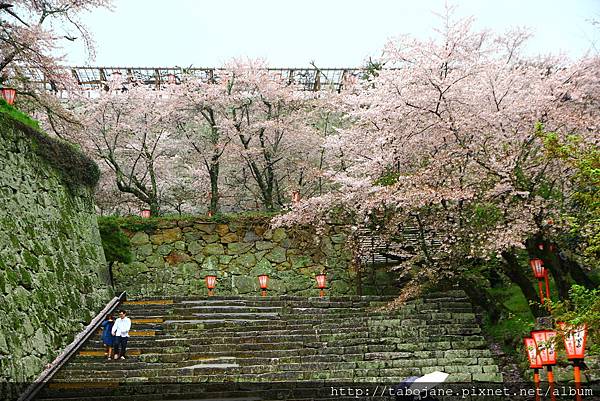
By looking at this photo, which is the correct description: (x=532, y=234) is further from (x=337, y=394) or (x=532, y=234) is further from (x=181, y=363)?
(x=181, y=363)

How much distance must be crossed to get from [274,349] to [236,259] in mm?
6987

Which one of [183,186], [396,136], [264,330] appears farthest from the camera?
[183,186]

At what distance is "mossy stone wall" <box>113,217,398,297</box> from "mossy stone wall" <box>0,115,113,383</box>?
4.04 m

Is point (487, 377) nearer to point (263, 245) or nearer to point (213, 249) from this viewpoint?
point (263, 245)

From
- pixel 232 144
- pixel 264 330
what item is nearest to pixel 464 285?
pixel 264 330

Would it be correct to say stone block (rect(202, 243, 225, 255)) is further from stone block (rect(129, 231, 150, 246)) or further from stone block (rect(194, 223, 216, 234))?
stone block (rect(129, 231, 150, 246))

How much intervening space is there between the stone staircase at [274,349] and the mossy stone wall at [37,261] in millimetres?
694

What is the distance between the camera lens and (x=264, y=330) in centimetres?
1289

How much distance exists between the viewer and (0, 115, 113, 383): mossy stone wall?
9.35 metres

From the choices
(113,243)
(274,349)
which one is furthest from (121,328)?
(113,243)

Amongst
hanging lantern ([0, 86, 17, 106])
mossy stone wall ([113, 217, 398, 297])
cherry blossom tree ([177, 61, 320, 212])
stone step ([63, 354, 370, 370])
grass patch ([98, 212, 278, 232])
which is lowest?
stone step ([63, 354, 370, 370])

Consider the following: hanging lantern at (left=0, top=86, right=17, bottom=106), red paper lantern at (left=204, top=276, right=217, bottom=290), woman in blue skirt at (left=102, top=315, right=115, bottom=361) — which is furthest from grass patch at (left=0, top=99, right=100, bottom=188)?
red paper lantern at (left=204, top=276, right=217, bottom=290)

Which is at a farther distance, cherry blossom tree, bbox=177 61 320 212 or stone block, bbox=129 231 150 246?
cherry blossom tree, bbox=177 61 320 212

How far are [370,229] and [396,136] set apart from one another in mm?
3220
